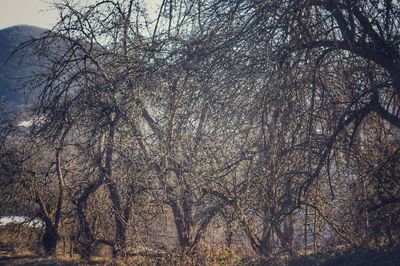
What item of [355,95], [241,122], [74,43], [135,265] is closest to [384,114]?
[355,95]

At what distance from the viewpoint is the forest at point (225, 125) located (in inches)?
249

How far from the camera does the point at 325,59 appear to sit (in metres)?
6.57

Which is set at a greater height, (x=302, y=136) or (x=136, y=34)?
(x=136, y=34)

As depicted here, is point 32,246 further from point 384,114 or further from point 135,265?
point 384,114

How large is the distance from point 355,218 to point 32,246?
10.2 meters

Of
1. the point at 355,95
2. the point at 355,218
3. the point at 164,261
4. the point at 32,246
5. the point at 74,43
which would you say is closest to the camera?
the point at 355,95

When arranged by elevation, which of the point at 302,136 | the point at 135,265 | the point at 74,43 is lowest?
the point at 135,265

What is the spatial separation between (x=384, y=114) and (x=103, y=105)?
4.93 m

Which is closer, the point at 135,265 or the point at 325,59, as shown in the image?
the point at 325,59

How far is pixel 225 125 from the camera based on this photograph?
7008mm

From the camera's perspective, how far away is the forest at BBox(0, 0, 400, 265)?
6316 mm

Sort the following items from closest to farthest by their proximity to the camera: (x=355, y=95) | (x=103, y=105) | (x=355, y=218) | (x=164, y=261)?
(x=355, y=95), (x=355, y=218), (x=103, y=105), (x=164, y=261)

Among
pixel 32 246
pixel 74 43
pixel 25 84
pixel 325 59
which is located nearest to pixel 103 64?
pixel 74 43

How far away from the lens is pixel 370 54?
6.46m
